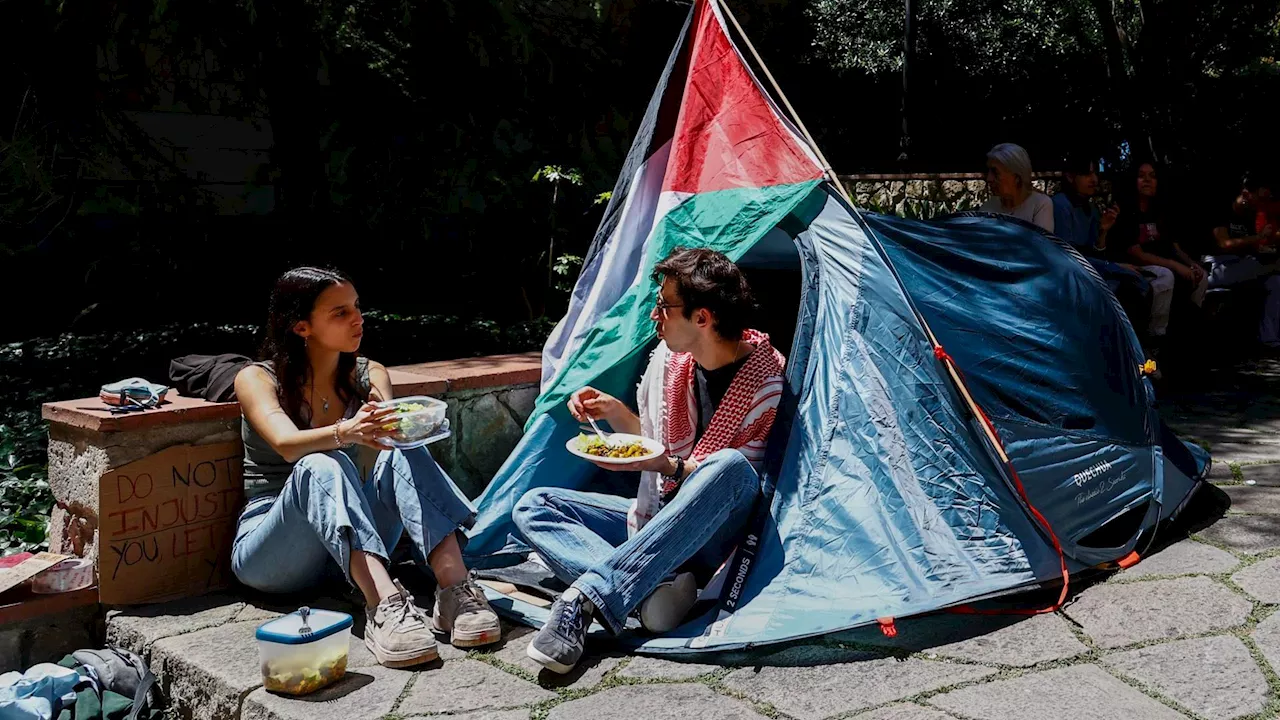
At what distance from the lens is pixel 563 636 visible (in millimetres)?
2969

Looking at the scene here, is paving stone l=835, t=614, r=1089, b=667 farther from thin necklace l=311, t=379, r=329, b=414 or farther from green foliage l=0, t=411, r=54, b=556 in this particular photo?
green foliage l=0, t=411, r=54, b=556

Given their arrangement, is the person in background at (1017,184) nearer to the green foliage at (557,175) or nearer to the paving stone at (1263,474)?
the paving stone at (1263,474)

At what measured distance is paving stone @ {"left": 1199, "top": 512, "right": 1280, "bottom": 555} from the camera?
3.85 m

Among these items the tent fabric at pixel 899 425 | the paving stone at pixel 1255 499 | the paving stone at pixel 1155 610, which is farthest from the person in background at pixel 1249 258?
the paving stone at pixel 1155 610

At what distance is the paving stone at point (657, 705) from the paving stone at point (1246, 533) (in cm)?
206

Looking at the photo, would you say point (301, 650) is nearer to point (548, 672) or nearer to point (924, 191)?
point (548, 672)

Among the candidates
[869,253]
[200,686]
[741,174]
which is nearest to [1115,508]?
[869,253]

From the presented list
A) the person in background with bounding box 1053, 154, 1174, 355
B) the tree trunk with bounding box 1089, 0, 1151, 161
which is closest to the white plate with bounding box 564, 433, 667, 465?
the person in background with bounding box 1053, 154, 1174, 355

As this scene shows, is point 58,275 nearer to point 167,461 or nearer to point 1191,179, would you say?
point 167,461

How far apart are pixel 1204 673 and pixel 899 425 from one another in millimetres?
1037

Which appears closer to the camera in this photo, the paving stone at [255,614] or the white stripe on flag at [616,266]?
the paving stone at [255,614]

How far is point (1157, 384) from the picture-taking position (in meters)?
6.85

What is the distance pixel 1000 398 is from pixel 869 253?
2.10 ft

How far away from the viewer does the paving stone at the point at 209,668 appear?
9.76 ft
